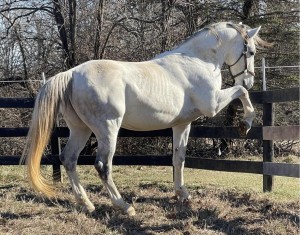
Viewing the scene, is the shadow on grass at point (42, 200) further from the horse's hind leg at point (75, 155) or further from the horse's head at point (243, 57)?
the horse's head at point (243, 57)

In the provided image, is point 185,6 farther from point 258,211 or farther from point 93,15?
point 258,211

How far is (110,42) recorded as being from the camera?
1217 centimetres

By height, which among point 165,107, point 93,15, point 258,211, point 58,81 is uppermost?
point 93,15

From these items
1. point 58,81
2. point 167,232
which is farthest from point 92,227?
point 58,81

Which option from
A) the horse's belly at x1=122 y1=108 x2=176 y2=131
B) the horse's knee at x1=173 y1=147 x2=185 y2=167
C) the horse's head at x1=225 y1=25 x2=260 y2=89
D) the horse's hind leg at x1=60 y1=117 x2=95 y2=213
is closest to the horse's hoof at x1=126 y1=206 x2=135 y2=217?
the horse's hind leg at x1=60 y1=117 x2=95 y2=213

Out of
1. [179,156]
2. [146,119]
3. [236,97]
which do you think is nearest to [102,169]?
[146,119]

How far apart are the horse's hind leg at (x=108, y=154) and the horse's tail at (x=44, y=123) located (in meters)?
0.53

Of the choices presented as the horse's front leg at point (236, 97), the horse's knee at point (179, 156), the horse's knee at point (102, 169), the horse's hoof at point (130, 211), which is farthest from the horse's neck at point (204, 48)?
the horse's hoof at point (130, 211)

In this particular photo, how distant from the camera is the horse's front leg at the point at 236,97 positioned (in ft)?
18.3

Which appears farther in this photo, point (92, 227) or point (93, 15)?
point (93, 15)

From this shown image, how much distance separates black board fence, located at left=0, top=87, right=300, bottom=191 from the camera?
18.8 feet

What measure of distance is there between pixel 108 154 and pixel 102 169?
0.61 ft

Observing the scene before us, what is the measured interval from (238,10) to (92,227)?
33.3 feet

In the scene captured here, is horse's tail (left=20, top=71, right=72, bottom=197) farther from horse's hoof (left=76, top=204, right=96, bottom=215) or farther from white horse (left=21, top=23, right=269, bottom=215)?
horse's hoof (left=76, top=204, right=96, bottom=215)
